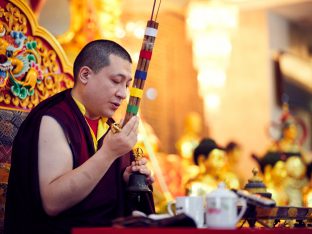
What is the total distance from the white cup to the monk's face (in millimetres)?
465

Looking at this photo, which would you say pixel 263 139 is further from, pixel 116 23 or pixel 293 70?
pixel 116 23

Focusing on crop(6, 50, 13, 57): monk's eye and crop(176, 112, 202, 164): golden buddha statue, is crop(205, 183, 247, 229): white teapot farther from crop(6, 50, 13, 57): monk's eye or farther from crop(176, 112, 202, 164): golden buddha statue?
crop(176, 112, 202, 164): golden buddha statue

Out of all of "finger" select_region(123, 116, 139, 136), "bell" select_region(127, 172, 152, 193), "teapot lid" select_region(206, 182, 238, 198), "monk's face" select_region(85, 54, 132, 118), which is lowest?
"teapot lid" select_region(206, 182, 238, 198)

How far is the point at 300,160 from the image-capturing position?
4898 mm

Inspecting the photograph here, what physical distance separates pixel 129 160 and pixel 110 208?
0.30 metres

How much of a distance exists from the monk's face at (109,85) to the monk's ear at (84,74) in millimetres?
11

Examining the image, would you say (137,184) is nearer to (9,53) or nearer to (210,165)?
(9,53)

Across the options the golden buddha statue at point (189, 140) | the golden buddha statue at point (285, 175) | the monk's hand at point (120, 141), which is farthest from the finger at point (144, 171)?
the golden buddha statue at point (189, 140)

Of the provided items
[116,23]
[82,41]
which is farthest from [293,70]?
[82,41]

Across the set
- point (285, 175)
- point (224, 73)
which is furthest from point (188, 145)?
point (285, 175)

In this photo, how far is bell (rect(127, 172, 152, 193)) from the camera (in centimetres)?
189

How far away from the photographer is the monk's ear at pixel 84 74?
200cm

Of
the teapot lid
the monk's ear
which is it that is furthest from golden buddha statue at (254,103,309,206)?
the teapot lid

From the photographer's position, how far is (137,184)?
6.23 feet
